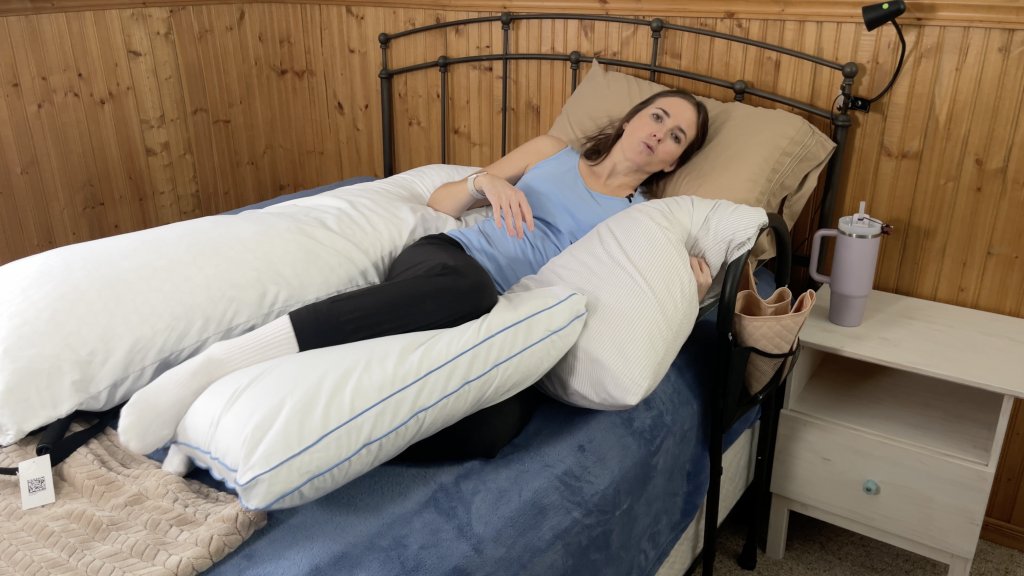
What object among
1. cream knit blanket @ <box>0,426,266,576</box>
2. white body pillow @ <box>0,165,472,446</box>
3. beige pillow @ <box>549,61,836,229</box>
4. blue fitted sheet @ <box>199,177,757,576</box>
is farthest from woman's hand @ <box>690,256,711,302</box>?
cream knit blanket @ <box>0,426,266,576</box>

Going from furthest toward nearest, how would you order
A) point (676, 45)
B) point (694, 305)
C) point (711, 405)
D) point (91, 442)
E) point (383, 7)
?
1. point (383, 7)
2. point (676, 45)
3. point (711, 405)
4. point (694, 305)
5. point (91, 442)

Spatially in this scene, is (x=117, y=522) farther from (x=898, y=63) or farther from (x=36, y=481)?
(x=898, y=63)

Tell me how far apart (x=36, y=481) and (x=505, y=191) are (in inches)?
40.6

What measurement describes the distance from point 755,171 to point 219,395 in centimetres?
126

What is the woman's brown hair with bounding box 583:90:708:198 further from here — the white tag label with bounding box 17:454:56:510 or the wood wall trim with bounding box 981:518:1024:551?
the white tag label with bounding box 17:454:56:510

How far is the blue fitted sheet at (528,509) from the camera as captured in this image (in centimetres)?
100

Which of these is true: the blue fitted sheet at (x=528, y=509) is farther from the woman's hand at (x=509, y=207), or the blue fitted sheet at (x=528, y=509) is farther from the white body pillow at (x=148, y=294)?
the woman's hand at (x=509, y=207)

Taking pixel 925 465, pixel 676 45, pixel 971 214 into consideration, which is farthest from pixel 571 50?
pixel 925 465

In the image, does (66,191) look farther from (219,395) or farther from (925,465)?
(925,465)

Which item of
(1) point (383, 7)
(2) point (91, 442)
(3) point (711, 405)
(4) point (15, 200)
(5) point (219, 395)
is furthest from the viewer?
(1) point (383, 7)

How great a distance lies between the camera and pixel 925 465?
63.9 inches

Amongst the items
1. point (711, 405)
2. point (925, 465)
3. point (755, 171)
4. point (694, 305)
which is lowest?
point (925, 465)

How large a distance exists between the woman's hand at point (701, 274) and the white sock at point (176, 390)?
764mm

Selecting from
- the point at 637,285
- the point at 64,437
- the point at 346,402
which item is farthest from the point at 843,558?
the point at 64,437
